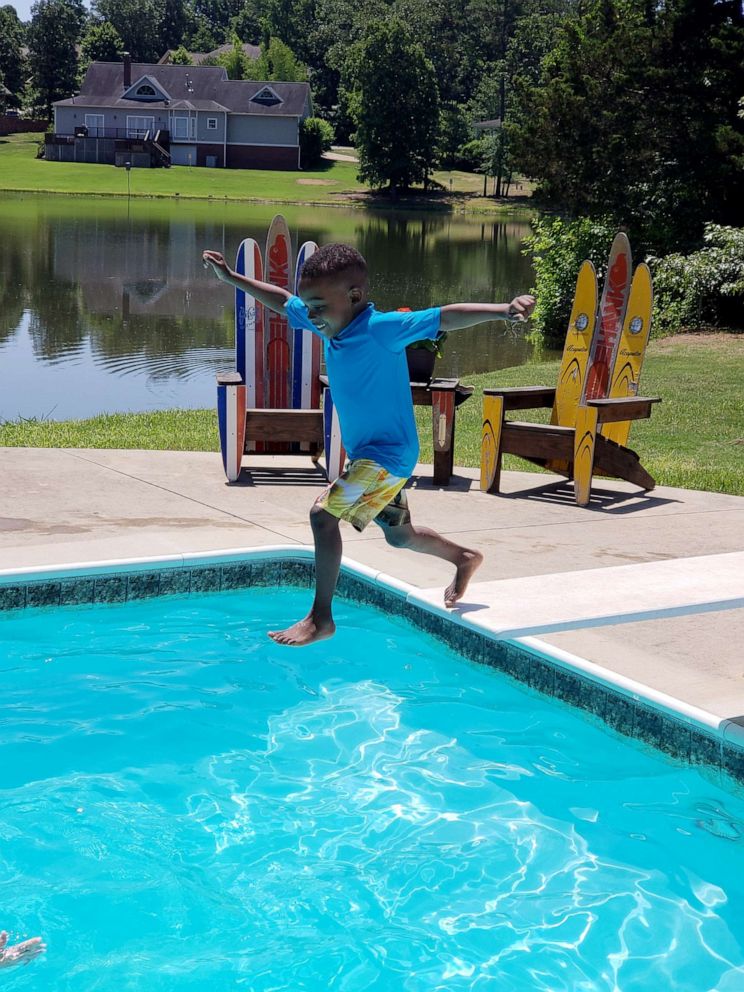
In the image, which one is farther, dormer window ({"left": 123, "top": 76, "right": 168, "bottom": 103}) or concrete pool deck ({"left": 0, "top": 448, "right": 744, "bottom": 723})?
dormer window ({"left": 123, "top": 76, "right": 168, "bottom": 103})

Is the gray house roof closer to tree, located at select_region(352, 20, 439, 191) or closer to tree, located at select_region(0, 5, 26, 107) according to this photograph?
tree, located at select_region(352, 20, 439, 191)

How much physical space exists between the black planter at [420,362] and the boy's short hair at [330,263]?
15.0 ft

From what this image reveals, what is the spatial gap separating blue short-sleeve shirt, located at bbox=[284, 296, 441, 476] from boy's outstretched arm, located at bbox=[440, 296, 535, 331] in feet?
0.17

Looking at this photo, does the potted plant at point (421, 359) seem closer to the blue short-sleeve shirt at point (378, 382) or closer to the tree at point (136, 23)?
the blue short-sleeve shirt at point (378, 382)

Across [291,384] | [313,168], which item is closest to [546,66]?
[291,384]

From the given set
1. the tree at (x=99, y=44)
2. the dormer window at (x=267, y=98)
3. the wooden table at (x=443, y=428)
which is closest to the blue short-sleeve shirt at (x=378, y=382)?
the wooden table at (x=443, y=428)

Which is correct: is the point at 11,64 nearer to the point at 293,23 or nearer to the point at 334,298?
the point at 293,23

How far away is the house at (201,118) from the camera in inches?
3366

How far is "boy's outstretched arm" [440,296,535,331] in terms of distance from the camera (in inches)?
161

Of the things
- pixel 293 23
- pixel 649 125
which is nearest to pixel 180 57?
pixel 293 23

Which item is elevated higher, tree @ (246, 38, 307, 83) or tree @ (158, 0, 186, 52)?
tree @ (158, 0, 186, 52)

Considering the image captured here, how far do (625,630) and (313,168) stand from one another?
87.3 meters

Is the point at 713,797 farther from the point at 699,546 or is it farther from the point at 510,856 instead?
the point at 699,546

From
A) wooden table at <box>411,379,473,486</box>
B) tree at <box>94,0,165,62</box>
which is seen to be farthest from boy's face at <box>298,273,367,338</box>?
tree at <box>94,0,165,62</box>
